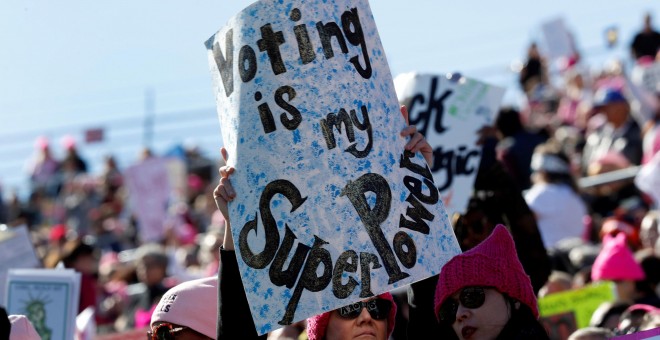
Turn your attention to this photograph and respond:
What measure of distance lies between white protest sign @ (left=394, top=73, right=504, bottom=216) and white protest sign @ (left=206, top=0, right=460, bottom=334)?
2166 millimetres

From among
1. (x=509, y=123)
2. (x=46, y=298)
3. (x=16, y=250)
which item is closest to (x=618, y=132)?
(x=509, y=123)

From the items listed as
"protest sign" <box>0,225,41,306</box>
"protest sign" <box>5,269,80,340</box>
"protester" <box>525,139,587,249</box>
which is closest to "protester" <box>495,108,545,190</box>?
"protester" <box>525,139,587,249</box>

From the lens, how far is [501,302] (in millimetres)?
4145

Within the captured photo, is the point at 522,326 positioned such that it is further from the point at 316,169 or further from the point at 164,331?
the point at 164,331

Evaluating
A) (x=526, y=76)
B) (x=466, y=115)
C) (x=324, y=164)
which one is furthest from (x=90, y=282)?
(x=526, y=76)

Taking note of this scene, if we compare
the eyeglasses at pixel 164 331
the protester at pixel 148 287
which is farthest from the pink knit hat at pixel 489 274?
the protester at pixel 148 287

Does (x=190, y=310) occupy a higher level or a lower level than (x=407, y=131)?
lower

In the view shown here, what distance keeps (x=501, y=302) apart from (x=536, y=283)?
1333 millimetres

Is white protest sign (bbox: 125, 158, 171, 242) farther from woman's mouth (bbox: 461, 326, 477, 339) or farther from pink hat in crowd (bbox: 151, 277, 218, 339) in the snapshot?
woman's mouth (bbox: 461, 326, 477, 339)

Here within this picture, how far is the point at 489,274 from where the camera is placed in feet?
13.7

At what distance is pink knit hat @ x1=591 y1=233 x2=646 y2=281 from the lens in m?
6.78

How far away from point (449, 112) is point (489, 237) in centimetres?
260

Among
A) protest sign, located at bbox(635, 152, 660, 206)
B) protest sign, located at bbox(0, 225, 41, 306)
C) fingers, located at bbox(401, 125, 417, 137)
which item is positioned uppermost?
fingers, located at bbox(401, 125, 417, 137)

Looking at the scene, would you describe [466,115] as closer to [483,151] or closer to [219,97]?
[483,151]
